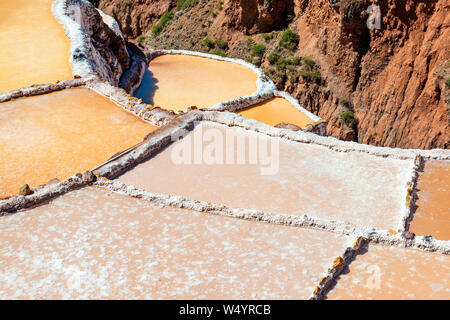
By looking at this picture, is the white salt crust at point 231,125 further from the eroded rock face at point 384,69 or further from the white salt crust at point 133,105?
Result: the eroded rock face at point 384,69

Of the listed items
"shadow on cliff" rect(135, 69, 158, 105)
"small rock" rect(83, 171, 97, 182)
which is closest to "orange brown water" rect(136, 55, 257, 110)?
"shadow on cliff" rect(135, 69, 158, 105)

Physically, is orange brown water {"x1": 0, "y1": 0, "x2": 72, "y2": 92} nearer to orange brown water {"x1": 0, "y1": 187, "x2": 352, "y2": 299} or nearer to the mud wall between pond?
the mud wall between pond

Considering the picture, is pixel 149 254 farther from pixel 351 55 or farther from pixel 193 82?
pixel 351 55

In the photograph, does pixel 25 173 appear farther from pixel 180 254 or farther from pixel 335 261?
pixel 335 261

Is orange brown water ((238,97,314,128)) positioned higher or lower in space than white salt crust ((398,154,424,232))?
lower

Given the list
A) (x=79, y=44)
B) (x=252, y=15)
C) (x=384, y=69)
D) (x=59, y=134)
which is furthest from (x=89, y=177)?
(x=252, y=15)

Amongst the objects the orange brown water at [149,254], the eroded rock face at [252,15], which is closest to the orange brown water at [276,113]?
the orange brown water at [149,254]

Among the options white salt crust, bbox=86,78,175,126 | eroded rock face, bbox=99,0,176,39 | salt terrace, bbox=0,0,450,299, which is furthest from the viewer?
eroded rock face, bbox=99,0,176,39
